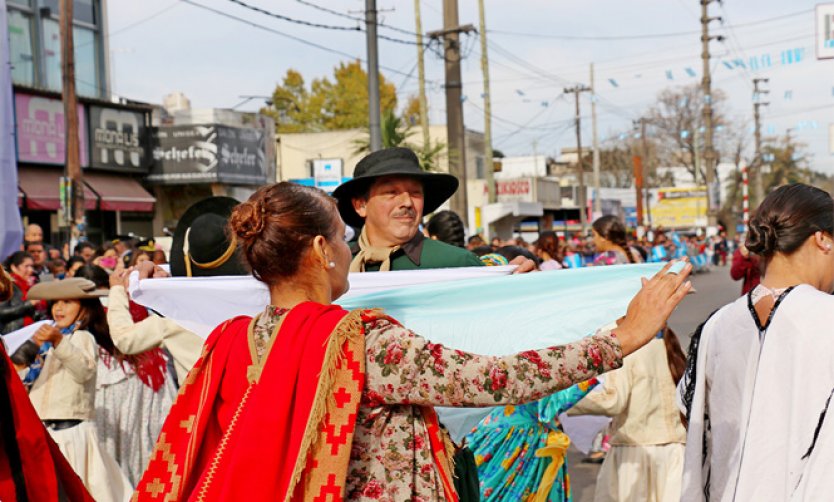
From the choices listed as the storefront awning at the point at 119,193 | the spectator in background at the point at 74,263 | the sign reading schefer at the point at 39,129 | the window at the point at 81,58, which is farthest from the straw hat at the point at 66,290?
the window at the point at 81,58

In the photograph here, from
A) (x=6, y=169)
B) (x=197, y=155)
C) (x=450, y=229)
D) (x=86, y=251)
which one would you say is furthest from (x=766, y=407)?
(x=197, y=155)

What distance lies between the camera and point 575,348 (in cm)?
265

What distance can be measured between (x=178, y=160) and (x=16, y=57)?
6.26 m

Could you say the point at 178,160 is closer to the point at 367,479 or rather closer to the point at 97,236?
the point at 97,236

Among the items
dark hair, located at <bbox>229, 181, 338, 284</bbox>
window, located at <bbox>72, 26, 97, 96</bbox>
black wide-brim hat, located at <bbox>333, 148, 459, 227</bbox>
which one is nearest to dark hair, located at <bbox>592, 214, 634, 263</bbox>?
black wide-brim hat, located at <bbox>333, 148, 459, 227</bbox>

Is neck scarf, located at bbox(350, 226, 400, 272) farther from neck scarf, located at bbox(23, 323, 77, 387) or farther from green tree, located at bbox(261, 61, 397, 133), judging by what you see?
green tree, located at bbox(261, 61, 397, 133)

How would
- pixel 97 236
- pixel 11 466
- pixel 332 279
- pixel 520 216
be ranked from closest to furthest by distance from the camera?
1. pixel 332 279
2. pixel 11 466
3. pixel 97 236
4. pixel 520 216

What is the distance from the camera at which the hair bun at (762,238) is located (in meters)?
3.43

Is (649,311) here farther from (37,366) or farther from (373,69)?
(373,69)

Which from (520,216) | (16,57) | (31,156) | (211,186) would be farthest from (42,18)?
(520,216)

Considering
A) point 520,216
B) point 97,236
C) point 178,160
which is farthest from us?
point 520,216

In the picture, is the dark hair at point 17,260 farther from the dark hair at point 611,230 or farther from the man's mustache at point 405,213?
the man's mustache at point 405,213

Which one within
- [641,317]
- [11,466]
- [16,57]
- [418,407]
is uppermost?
[16,57]

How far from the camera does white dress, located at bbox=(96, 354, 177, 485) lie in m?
7.09
